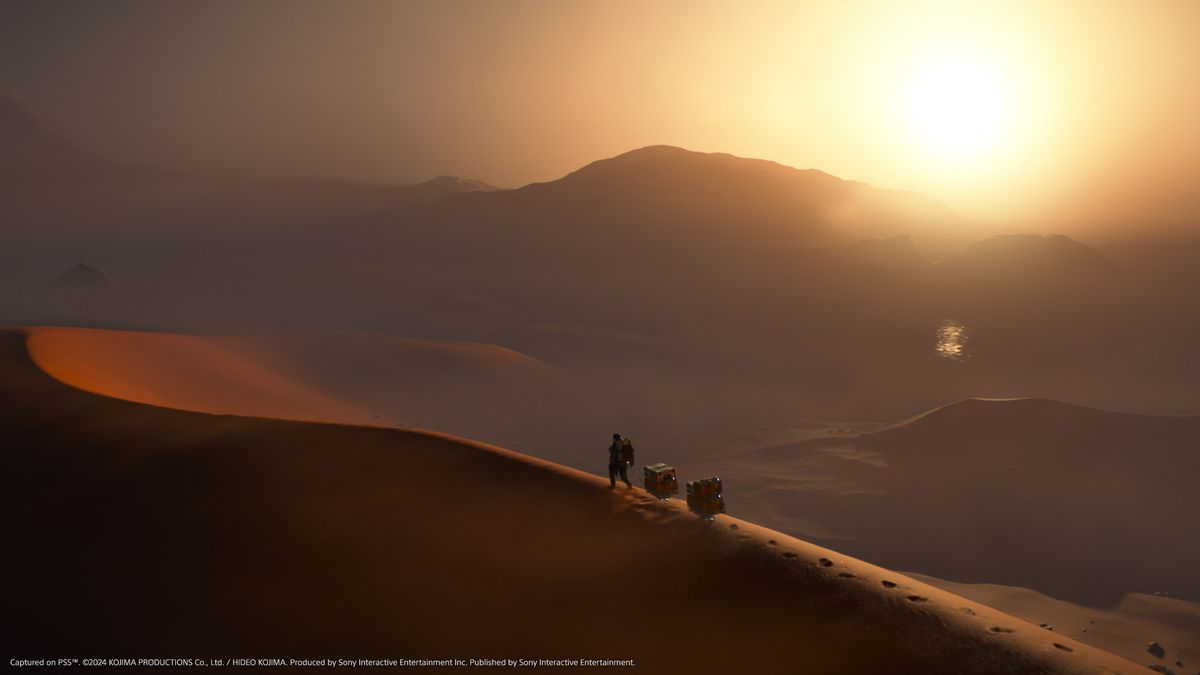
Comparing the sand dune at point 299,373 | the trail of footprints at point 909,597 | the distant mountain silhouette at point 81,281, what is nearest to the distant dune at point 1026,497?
the trail of footprints at point 909,597

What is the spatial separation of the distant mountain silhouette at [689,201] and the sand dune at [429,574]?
466 feet

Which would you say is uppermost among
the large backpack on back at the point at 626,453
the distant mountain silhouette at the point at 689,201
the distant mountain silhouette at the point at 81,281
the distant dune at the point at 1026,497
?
the distant mountain silhouette at the point at 689,201

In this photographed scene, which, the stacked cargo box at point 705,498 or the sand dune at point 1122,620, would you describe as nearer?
the stacked cargo box at point 705,498

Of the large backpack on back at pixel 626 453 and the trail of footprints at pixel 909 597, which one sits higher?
the large backpack on back at pixel 626 453

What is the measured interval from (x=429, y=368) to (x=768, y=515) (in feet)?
101

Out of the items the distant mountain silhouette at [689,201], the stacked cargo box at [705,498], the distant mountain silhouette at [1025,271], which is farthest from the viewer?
the distant mountain silhouette at [689,201]

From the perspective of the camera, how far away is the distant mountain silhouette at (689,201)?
158250 mm

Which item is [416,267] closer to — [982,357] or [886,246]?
[886,246]

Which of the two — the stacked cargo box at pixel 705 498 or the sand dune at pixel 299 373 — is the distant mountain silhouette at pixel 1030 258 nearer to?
the sand dune at pixel 299 373

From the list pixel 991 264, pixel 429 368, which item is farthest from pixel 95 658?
pixel 991 264

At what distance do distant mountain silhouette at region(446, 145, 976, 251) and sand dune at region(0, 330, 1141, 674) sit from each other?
142127 millimetres

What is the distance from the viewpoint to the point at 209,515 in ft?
38.8

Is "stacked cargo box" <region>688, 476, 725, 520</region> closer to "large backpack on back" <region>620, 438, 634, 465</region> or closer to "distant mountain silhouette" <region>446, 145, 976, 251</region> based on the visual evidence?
"large backpack on back" <region>620, 438, 634, 465</region>

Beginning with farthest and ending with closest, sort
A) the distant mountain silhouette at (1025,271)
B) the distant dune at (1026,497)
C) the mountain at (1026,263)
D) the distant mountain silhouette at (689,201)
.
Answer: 1. the distant mountain silhouette at (689,201)
2. the mountain at (1026,263)
3. the distant mountain silhouette at (1025,271)
4. the distant dune at (1026,497)
